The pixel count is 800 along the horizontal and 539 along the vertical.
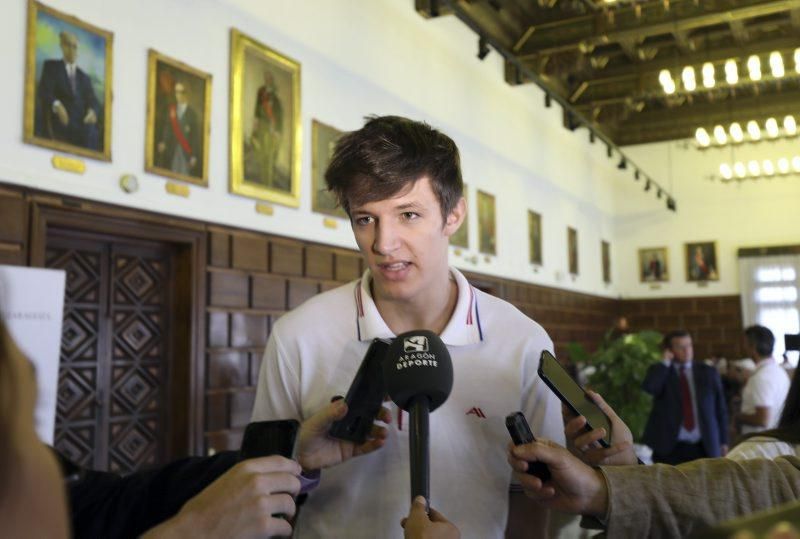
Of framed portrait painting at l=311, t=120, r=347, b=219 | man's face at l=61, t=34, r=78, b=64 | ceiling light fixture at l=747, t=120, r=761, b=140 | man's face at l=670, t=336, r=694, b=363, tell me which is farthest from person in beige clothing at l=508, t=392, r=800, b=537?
ceiling light fixture at l=747, t=120, r=761, b=140

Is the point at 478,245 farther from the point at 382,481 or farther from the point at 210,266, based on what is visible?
the point at 382,481

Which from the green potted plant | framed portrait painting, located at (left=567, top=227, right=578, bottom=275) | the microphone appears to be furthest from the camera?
framed portrait painting, located at (left=567, top=227, right=578, bottom=275)

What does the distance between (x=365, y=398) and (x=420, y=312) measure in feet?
1.69

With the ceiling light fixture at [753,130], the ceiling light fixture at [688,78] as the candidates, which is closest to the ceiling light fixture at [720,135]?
the ceiling light fixture at [753,130]

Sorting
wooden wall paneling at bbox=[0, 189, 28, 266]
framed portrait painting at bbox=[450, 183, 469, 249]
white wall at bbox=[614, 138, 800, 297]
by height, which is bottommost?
wooden wall paneling at bbox=[0, 189, 28, 266]

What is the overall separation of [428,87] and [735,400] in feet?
29.6

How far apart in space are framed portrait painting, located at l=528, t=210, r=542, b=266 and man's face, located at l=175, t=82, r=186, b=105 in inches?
444

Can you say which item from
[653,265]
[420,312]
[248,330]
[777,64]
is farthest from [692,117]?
[420,312]

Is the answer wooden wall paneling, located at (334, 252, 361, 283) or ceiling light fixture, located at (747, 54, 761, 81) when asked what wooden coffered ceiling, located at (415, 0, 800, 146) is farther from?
wooden wall paneling, located at (334, 252, 361, 283)

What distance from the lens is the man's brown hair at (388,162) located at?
86.7 inches

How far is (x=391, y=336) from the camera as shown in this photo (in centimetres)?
230

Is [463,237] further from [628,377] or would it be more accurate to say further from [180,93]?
[180,93]

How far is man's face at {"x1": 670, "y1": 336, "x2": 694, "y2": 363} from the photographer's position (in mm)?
8344

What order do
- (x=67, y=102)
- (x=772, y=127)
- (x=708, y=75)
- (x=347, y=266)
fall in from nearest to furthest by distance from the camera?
(x=67, y=102) → (x=347, y=266) → (x=708, y=75) → (x=772, y=127)
